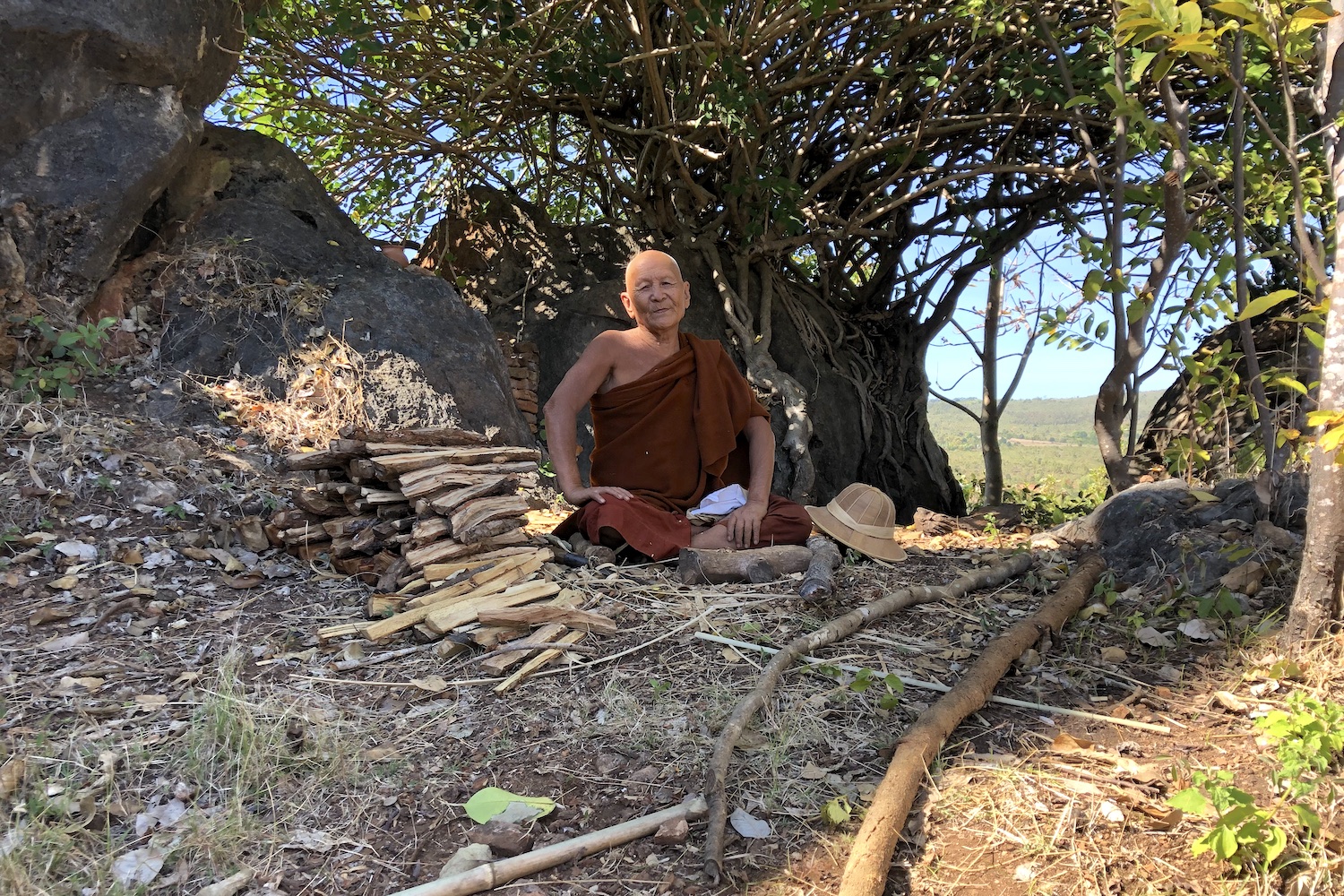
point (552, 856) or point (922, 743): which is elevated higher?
point (922, 743)

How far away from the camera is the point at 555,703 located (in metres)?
2.43

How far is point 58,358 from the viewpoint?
13.6ft

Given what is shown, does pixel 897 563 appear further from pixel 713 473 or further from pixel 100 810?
pixel 100 810

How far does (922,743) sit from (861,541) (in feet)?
6.79

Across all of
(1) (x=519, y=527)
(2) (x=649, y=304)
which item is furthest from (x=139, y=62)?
(1) (x=519, y=527)

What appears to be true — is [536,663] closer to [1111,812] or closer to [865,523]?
[1111,812]

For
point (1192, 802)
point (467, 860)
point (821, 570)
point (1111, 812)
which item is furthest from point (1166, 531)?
point (467, 860)

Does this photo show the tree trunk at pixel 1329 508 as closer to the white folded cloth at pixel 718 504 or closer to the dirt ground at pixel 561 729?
the dirt ground at pixel 561 729

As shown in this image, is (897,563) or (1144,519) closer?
(1144,519)

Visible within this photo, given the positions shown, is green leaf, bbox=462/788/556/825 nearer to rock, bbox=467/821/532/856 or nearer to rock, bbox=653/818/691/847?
rock, bbox=467/821/532/856

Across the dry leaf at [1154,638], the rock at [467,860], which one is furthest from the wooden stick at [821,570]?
the rock at [467,860]

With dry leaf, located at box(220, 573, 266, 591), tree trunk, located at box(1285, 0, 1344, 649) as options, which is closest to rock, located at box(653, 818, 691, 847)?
tree trunk, located at box(1285, 0, 1344, 649)

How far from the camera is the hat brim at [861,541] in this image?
409cm

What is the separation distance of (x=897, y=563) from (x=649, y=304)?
178 cm
